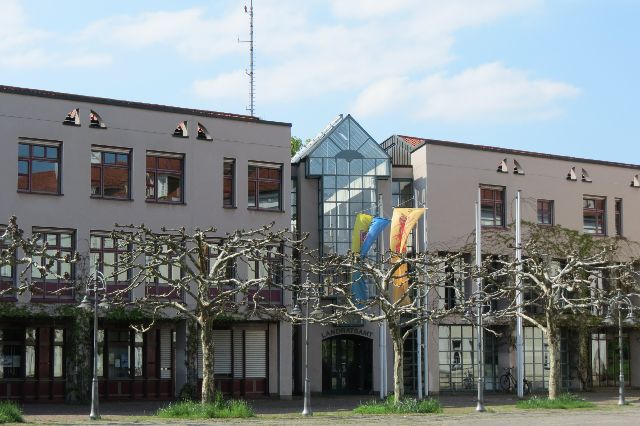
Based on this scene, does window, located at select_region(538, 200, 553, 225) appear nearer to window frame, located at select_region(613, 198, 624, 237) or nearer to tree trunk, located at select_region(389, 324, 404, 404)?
window frame, located at select_region(613, 198, 624, 237)

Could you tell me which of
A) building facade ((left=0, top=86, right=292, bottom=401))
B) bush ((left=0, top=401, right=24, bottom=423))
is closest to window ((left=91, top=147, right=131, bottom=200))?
building facade ((left=0, top=86, right=292, bottom=401))

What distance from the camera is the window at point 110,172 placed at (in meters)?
43.5

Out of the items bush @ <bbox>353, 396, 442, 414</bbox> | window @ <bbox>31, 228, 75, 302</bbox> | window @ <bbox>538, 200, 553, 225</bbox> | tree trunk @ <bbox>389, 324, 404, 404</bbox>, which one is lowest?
bush @ <bbox>353, 396, 442, 414</bbox>

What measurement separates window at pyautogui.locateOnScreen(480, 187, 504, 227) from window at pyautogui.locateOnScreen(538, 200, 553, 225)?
6.76 ft

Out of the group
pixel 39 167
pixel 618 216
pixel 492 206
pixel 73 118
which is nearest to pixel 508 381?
pixel 492 206

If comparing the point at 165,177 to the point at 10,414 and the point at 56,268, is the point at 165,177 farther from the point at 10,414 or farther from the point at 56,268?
the point at 10,414

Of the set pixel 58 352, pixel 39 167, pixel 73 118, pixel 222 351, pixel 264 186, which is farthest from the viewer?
pixel 264 186

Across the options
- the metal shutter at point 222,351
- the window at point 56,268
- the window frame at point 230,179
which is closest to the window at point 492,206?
the window frame at point 230,179

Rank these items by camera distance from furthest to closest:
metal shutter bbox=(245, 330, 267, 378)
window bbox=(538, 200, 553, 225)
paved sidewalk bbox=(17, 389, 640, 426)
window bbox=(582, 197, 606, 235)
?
window bbox=(582, 197, 606, 235) < window bbox=(538, 200, 553, 225) < metal shutter bbox=(245, 330, 267, 378) < paved sidewalk bbox=(17, 389, 640, 426)

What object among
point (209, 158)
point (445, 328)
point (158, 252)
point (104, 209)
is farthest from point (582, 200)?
point (158, 252)

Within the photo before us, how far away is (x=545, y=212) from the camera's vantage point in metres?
53.9

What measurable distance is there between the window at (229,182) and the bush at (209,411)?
1391cm

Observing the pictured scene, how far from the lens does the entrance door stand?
51000mm

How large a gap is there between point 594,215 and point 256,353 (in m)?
19.4
